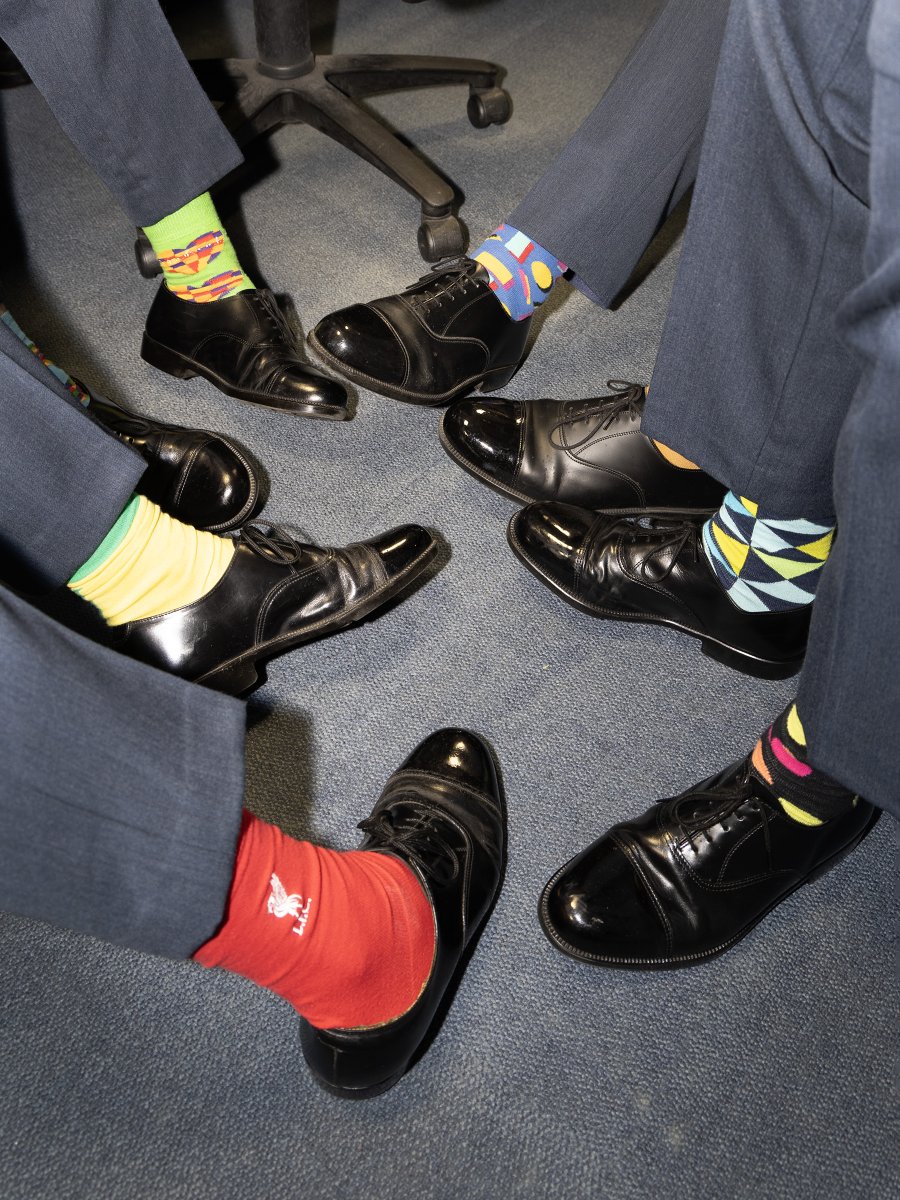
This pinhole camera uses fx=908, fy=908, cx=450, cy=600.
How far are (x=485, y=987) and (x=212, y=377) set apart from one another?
0.81 m

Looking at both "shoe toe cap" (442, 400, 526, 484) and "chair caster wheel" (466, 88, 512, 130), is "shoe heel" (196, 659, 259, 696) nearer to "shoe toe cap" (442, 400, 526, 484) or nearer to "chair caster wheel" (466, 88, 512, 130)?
"shoe toe cap" (442, 400, 526, 484)

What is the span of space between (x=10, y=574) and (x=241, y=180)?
992 mm

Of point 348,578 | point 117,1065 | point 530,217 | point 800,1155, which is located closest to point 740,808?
point 800,1155

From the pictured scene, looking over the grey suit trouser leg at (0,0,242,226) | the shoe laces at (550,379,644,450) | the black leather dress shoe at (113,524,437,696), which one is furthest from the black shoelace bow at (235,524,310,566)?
the grey suit trouser leg at (0,0,242,226)

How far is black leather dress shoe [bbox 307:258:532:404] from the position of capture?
1.11 meters

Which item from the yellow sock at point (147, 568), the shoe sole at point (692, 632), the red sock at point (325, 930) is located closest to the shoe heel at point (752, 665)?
the shoe sole at point (692, 632)

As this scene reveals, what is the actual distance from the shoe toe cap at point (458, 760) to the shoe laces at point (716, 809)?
0.58 ft

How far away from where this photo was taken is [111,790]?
528 mm

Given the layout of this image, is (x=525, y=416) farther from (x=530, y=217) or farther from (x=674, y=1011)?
(x=674, y=1011)

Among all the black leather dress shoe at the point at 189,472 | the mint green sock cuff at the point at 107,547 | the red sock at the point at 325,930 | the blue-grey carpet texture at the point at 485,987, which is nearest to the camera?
the red sock at the point at 325,930

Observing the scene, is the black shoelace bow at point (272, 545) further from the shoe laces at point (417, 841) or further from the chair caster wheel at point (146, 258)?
the chair caster wheel at point (146, 258)

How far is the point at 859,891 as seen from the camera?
86 cm

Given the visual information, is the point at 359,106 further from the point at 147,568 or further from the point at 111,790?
the point at 111,790

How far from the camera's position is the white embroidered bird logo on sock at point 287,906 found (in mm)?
618
